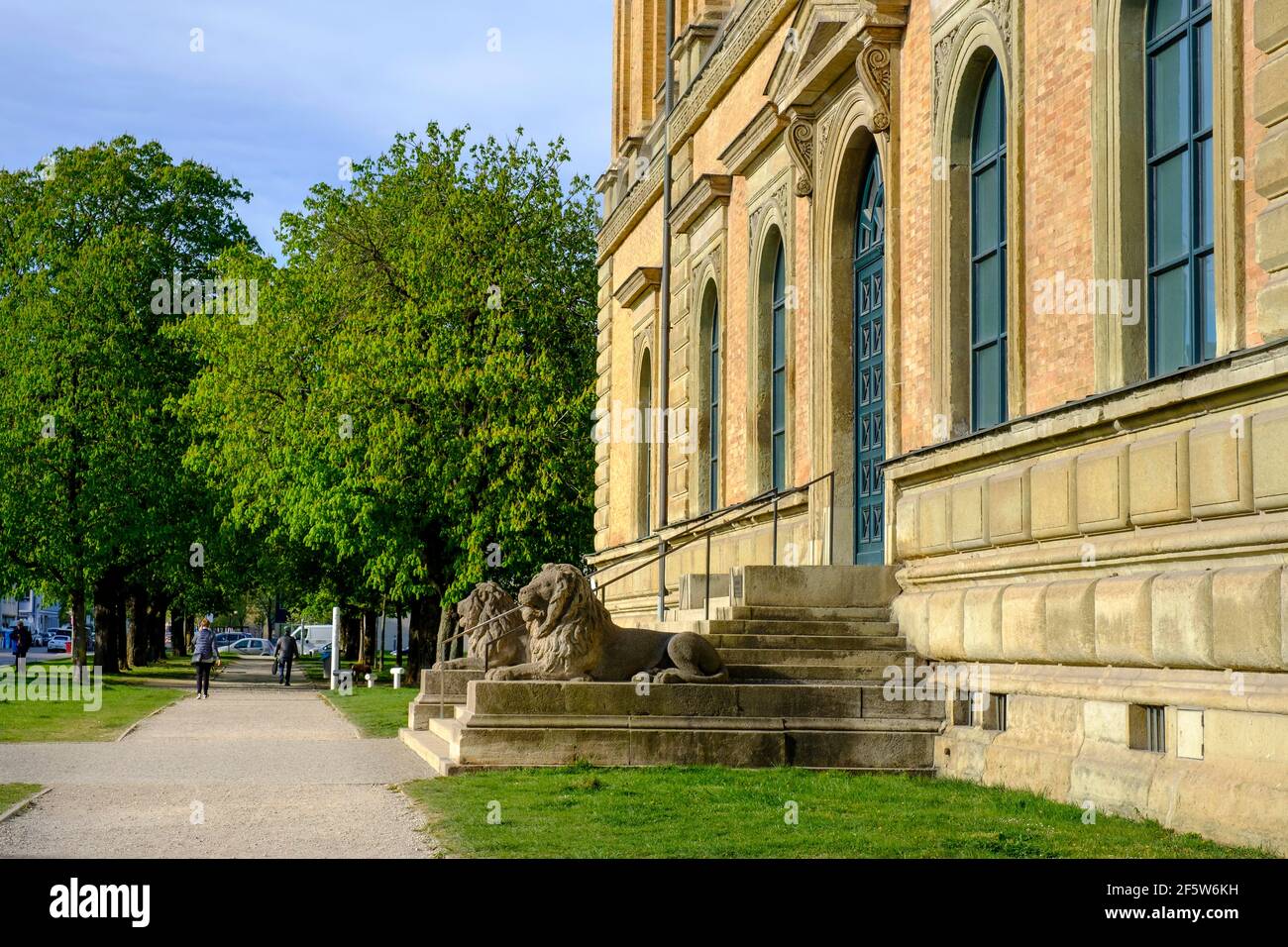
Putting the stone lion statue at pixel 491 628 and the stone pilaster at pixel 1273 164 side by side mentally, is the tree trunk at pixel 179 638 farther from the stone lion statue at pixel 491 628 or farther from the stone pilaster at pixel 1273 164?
the stone pilaster at pixel 1273 164

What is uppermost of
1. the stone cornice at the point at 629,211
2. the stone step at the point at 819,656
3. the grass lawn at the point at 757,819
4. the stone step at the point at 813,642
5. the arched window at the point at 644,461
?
the stone cornice at the point at 629,211

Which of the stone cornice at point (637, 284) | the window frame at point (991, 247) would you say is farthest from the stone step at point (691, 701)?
the stone cornice at point (637, 284)

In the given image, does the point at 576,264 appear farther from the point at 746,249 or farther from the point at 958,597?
the point at 958,597

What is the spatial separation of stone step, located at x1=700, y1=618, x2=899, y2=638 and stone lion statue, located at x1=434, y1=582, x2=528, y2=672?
2488 mm

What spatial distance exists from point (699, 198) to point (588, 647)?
1200 cm

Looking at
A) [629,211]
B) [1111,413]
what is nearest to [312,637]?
[629,211]

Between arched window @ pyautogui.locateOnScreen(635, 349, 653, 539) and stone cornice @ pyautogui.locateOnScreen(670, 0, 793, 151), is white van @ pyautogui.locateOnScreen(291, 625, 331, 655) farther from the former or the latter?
stone cornice @ pyautogui.locateOnScreen(670, 0, 793, 151)

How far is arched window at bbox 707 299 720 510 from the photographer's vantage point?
85.1ft

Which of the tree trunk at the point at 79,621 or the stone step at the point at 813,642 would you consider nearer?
the stone step at the point at 813,642

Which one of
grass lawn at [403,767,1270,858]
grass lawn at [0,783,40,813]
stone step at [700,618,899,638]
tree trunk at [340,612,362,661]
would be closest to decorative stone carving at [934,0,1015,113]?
stone step at [700,618,899,638]

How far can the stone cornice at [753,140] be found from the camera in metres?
22.0

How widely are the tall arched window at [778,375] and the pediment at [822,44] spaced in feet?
8.53

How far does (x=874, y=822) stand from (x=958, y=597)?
4247 millimetres
